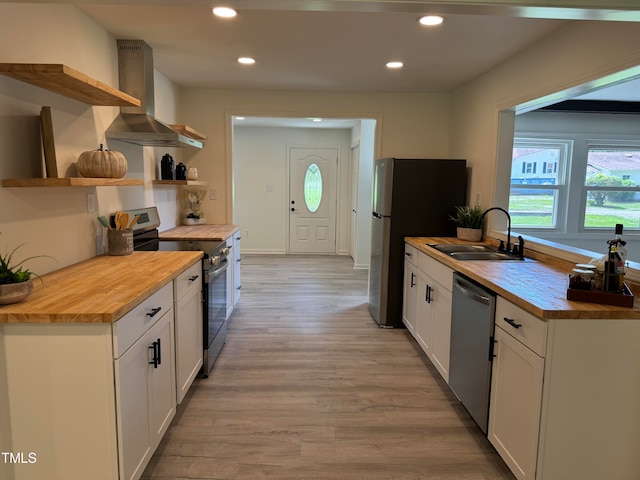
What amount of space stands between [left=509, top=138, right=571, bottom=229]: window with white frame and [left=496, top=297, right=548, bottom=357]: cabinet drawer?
4.01 meters

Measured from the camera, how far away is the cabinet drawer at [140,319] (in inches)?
59.9

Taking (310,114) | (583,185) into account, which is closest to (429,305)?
(310,114)

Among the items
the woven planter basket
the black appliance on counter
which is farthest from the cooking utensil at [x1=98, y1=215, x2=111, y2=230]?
the woven planter basket

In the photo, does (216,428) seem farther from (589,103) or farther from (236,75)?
(589,103)

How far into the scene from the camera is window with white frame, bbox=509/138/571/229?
5.47m

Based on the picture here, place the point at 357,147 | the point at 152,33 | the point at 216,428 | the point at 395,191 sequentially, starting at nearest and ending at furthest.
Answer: the point at 216,428 → the point at 152,33 → the point at 395,191 → the point at 357,147

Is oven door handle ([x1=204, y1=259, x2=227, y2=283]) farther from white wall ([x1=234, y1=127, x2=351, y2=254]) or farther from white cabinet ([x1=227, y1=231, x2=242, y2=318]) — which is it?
white wall ([x1=234, y1=127, x2=351, y2=254])

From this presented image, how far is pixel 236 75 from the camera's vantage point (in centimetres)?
381

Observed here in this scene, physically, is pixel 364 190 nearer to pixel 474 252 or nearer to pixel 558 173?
pixel 558 173

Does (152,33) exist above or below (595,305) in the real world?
above

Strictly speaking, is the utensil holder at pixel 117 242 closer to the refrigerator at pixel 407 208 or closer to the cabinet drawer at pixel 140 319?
the cabinet drawer at pixel 140 319

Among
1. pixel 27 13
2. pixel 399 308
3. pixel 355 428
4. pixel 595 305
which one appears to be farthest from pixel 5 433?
pixel 399 308

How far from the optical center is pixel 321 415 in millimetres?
2467

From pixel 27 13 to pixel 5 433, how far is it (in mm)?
1818
